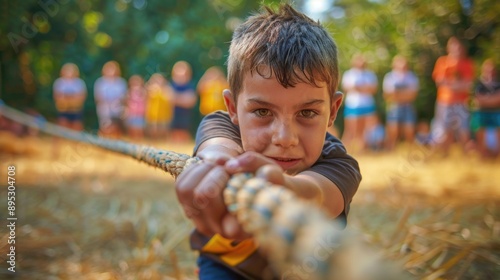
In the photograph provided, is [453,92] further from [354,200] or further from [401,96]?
[354,200]

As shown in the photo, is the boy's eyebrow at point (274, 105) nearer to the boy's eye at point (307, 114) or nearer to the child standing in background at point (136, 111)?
the boy's eye at point (307, 114)

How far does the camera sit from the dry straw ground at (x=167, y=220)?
212cm

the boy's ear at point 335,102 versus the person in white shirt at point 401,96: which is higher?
the boy's ear at point 335,102

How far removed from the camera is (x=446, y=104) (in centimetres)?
Result: 542

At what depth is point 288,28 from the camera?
118 cm

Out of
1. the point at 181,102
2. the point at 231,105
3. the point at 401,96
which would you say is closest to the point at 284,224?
the point at 231,105

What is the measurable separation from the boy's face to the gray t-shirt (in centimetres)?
5

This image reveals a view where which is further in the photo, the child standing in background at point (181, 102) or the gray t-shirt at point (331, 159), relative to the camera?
the child standing in background at point (181, 102)

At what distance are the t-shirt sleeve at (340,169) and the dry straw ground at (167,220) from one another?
50 centimetres

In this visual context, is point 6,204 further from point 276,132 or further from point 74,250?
point 276,132

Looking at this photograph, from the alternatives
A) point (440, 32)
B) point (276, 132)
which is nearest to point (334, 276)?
point (276, 132)

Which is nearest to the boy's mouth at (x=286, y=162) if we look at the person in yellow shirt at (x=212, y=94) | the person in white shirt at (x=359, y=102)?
the person in white shirt at (x=359, y=102)

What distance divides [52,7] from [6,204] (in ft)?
19.4

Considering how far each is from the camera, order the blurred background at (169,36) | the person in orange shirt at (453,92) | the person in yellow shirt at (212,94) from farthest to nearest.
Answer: the person in yellow shirt at (212,94) → the person in orange shirt at (453,92) → the blurred background at (169,36)
